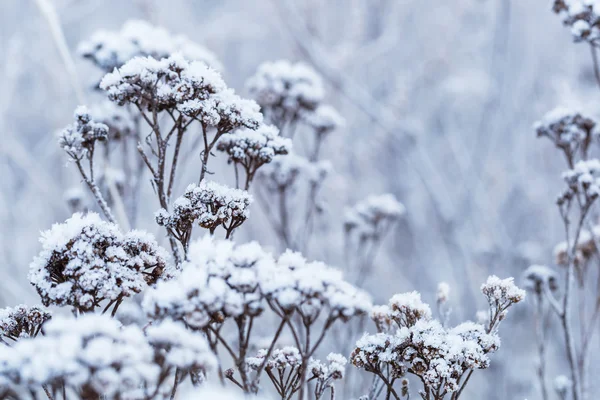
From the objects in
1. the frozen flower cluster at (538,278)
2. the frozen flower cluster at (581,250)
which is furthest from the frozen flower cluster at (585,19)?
the frozen flower cluster at (538,278)

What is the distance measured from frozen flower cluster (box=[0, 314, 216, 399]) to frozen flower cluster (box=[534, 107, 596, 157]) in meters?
2.88

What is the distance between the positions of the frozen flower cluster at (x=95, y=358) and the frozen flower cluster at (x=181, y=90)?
98 cm

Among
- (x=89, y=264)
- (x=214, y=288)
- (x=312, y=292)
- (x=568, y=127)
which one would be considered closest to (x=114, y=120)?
(x=89, y=264)

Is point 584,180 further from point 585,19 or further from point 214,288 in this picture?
point 214,288

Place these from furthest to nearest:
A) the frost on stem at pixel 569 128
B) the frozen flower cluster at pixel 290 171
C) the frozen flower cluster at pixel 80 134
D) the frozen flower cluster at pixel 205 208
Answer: the frozen flower cluster at pixel 290 171, the frost on stem at pixel 569 128, the frozen flower cluster at pixel 80 134, the frozen flower cluster at pixel 205 208

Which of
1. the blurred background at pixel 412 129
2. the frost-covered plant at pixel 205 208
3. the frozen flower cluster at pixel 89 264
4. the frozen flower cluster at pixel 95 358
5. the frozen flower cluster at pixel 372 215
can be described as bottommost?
the frozen flower cluster at pixel 95 358

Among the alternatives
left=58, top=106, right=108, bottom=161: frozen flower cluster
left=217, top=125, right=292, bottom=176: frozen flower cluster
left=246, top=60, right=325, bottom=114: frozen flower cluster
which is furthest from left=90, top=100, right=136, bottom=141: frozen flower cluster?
left=217, top=125, right=292, bottom=176: frozen flower cluster

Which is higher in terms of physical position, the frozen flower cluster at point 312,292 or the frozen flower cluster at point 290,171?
the frozen flower cluster at point 290,171

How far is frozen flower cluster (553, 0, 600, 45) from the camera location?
10.4 ft

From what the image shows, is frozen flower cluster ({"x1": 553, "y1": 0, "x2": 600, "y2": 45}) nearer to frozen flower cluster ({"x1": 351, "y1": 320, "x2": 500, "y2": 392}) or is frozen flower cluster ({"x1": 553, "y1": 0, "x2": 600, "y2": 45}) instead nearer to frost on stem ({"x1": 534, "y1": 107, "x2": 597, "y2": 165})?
frost on stem ({"x1": 534, "y1": 107, "x2": 597, "y2": 165})

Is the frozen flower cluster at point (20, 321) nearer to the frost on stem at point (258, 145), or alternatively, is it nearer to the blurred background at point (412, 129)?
the frost on stem at point (258, 145)

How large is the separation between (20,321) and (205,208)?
0.92 meters

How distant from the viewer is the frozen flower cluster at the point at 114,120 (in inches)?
158

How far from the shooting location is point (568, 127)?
348cm
